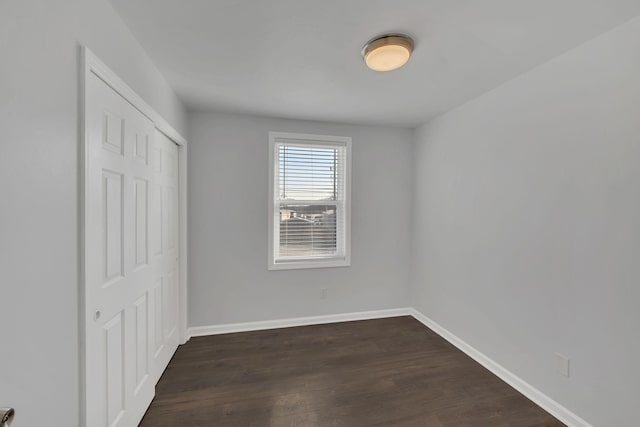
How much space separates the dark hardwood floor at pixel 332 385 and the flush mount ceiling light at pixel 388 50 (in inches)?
93.8

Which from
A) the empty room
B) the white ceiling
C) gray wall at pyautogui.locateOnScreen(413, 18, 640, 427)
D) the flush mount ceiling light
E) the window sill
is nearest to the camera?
the empty room

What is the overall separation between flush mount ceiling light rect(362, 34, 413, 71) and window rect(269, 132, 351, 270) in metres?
1.58

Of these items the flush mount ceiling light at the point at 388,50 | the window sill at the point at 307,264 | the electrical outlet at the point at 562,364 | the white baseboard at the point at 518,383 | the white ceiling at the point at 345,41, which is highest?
the white ceiling at the point at 345,41

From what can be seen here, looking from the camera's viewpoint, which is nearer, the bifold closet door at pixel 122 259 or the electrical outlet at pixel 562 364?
the bifold closet door at pixel 122 259

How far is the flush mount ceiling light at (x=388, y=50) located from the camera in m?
1.68

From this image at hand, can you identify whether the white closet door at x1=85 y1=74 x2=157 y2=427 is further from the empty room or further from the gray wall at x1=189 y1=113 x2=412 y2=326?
the gray wall at x1=189 y1=113 x2=412 y2=326

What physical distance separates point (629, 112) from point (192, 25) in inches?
100.0

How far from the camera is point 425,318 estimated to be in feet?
11.1

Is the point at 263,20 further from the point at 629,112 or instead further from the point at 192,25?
the point at 629,112

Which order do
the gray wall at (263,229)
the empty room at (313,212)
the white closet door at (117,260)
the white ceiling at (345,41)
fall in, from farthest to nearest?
1. the gray wall at (263,229)
2. the white ceiling at (345,41)
3. the white closet door at (117,260)
4. the empty room at (313,212)

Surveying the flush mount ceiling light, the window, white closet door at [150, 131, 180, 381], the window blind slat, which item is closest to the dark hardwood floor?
white closet door at [150, 131, 180, 381]

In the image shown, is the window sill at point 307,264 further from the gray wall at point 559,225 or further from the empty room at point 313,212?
the gray wall at point 559,225

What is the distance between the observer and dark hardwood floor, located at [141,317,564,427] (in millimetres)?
1875

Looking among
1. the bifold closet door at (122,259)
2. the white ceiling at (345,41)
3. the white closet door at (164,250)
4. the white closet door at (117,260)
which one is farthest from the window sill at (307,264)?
the white ceiling at (345,41)
